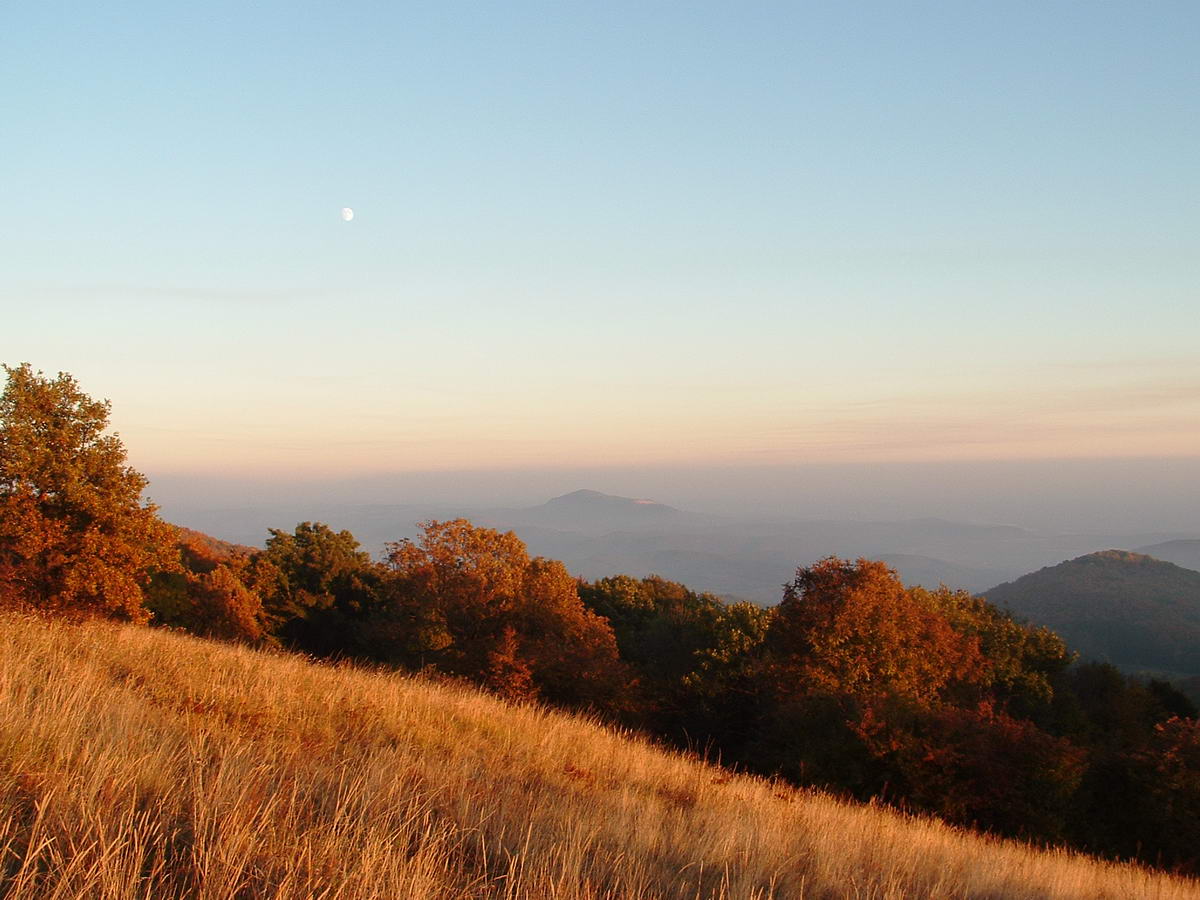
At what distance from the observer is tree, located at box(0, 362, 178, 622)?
18656 mm

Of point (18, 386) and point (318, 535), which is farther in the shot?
point (318, 535)

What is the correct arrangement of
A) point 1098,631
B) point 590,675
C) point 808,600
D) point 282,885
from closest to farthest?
1. point 282,885
2. point 808,600
3. point 590,675
4. point 1098,631

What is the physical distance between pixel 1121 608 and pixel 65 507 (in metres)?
159

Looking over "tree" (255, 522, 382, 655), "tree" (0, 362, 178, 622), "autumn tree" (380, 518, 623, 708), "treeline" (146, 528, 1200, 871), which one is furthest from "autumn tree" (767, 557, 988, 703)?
"tree" (255, 522, 382, 655)

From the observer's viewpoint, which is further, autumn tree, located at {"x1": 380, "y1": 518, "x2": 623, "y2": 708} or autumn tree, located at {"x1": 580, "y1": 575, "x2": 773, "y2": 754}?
autumn tree, located at {"x1": 580, "y1": 575, "x2": 773, "y2": 754}

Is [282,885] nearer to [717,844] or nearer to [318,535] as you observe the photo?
[717,844]

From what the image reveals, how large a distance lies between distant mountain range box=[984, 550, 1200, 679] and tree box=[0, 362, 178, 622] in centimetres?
9559

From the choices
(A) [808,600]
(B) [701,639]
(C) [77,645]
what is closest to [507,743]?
(C) [77,645]

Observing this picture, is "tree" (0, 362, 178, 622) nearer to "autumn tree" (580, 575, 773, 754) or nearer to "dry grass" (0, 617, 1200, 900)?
"dry grass" (0, 617, 1200, 900)

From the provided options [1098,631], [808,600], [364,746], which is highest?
[364,746]

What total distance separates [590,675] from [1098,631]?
11983 cm

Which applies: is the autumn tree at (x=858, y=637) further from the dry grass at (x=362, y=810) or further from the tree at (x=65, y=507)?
the tree at (x=65, y=507)

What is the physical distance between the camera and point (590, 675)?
3250 centimetres

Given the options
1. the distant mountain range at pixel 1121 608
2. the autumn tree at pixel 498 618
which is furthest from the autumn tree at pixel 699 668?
the distant mountain range at pixel 1121 608
